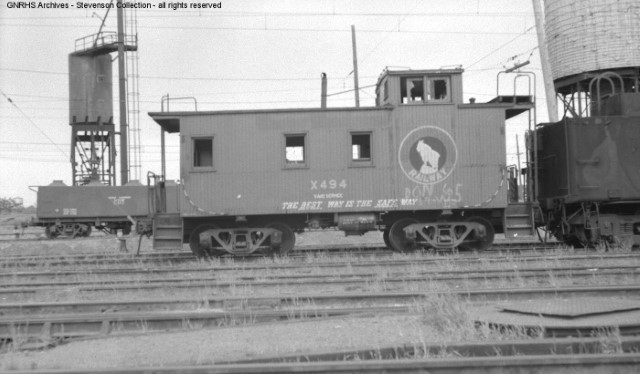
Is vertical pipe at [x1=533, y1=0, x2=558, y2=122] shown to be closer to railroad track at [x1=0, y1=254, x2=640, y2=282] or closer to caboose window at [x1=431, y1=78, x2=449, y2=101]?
caboose window at [x1=431, y1=78, x2=449, y2=101]

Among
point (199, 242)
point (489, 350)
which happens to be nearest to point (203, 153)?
point (199, 242)

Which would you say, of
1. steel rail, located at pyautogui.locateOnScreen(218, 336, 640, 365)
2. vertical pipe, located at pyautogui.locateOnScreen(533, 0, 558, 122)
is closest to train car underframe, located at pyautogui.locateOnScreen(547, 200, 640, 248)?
vertical pipe, located at pyautogui.locateOnScreen(533, 0, 558, 122)

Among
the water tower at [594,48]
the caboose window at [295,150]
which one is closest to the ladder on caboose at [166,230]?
the caboose window at [295,150]

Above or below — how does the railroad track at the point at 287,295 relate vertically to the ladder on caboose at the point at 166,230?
below

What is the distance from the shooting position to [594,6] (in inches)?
599

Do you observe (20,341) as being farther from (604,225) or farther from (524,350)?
(604,225)

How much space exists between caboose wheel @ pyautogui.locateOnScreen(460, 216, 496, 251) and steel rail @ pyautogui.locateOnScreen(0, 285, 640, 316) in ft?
18.5

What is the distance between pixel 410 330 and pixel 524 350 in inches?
48.7

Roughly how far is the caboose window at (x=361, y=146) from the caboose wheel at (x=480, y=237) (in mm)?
3014

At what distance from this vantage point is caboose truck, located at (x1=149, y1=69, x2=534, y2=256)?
12922mm

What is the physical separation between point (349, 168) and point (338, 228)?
1.51 metres

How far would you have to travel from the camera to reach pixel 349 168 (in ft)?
42.5

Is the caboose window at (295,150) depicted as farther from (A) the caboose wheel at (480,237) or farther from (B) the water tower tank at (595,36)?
(B) the water tower tank at (595,36)

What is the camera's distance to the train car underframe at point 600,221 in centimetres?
1263
